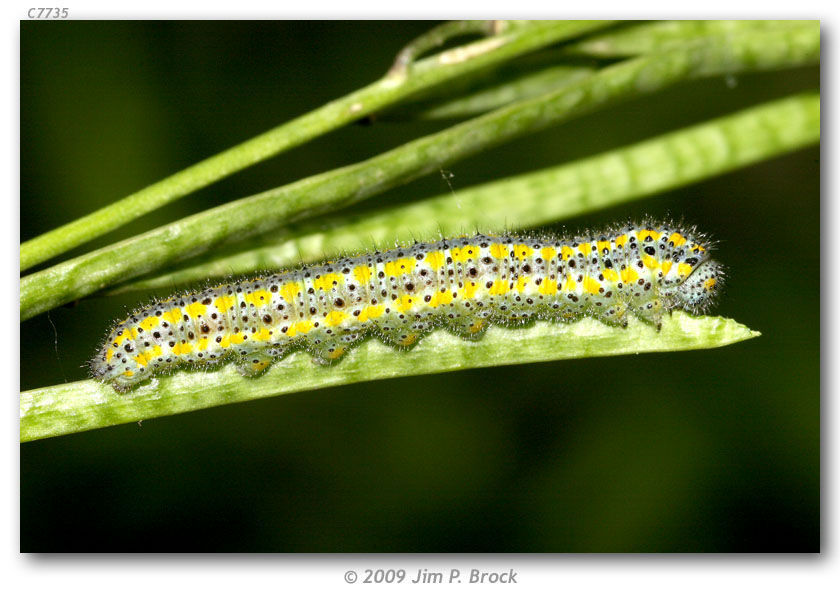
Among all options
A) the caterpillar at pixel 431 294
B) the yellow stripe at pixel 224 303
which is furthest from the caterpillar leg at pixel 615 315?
the yellow stripe at pixel 224 303

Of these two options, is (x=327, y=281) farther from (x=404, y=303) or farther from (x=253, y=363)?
(x=253, y=363)

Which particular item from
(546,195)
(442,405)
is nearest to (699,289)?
(546,195)

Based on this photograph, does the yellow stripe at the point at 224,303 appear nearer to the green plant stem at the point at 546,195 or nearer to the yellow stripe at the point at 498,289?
the green plant stem at the point at 546,195

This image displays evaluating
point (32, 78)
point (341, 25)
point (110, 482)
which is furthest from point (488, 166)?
point (110, 482)

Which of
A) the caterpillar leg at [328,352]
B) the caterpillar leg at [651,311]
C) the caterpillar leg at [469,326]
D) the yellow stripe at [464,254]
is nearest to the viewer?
the caterpillar leg at [328,352]

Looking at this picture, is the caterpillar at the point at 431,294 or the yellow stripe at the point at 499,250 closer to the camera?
the caterpillar at the point at 431,294

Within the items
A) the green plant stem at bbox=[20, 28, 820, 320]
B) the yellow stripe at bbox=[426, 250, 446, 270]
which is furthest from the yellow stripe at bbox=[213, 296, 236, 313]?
the green plant stem at bbox=[20, 28, 820, 320]

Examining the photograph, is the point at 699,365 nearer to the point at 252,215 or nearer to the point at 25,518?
the point at 252,215
